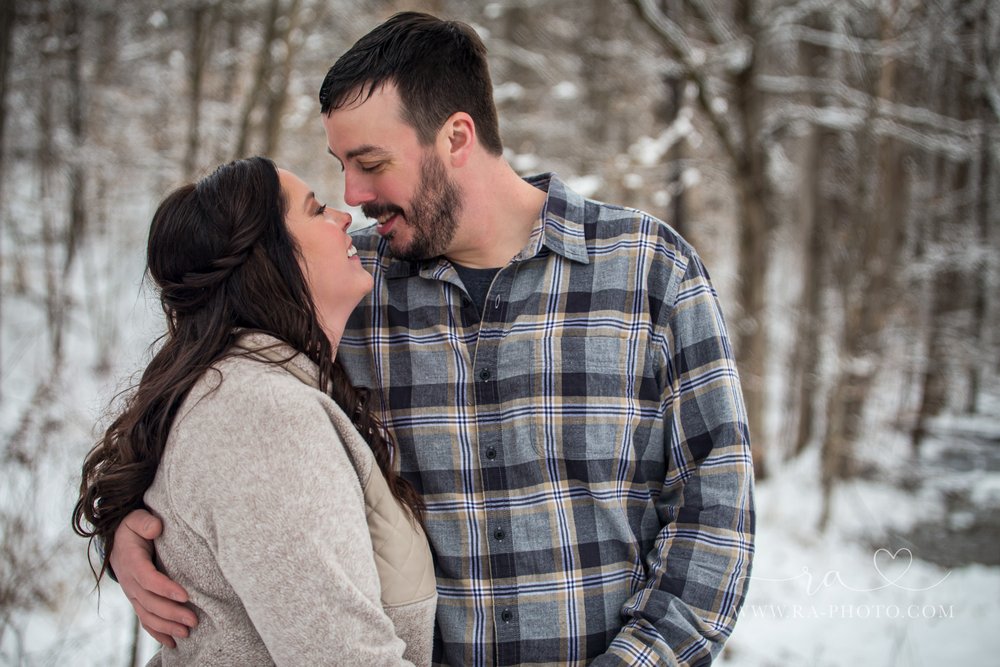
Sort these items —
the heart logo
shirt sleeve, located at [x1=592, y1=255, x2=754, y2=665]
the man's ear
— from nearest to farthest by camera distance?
shirt sleeve, located at [x1=592, y1=255, x2=754, y2=665]
the man's ear
the heart logo

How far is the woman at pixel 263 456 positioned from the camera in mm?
1199

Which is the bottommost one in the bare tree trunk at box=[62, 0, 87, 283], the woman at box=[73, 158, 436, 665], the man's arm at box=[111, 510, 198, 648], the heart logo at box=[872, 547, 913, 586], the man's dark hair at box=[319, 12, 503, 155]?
the heart logo at box=[872, 547, 913, 586]

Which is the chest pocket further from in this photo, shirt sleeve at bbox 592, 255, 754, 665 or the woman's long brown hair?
the woman's long brown hair

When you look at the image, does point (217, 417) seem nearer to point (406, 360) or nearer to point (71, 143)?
point (406, 360)

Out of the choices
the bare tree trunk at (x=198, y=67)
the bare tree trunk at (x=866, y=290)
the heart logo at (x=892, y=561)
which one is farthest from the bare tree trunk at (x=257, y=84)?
the heart logo at (x=892, y=561)

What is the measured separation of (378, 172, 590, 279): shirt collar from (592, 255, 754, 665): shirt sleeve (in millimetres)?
293

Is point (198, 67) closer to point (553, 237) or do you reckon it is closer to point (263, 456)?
Answer: point (553, 237)

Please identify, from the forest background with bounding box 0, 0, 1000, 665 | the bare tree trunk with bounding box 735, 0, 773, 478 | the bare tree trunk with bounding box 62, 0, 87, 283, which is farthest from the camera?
the bare tree trunk with bounding box 62, 0, 87, 283

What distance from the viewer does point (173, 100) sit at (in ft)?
37.7

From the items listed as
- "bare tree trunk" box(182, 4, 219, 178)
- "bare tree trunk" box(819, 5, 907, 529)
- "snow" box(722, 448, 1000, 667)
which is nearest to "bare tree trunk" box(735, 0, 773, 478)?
"bare tree trunk" box(819, 5, 907, 529)

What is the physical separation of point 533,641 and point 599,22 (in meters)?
11.3

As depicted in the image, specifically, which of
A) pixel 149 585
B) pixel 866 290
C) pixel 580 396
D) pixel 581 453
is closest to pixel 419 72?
pixel 580 396

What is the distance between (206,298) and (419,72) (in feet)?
2.69

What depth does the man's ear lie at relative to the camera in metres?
1.91
